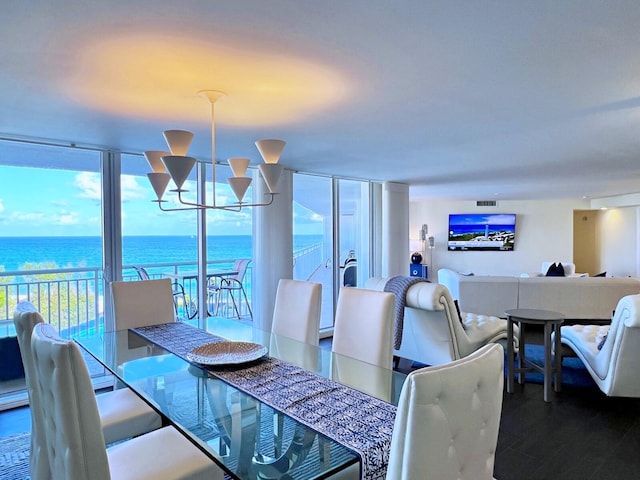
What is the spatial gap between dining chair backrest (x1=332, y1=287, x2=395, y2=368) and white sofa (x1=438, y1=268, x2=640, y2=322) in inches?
136

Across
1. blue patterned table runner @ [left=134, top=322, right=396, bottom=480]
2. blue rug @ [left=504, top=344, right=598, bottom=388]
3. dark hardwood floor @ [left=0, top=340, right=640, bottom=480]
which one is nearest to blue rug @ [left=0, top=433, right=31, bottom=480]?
dark hardwood floor @ [left=0, top=340, right=640, bottom=480]

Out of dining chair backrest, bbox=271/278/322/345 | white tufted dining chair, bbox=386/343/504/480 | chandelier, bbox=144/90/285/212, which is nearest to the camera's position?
white tufted dining chair, bbox=386/343/504/480

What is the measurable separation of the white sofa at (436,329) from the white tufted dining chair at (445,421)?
240cm

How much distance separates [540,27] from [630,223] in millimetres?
10323

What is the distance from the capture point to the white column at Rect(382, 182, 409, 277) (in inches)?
246

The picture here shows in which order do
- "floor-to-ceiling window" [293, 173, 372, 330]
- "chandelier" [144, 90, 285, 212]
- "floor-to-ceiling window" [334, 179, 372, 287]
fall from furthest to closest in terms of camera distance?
"floor-to-ceiling window" [334, 179, 372, 287] < "floor-to-ceiling window" [293, 173, 372, 330] < "chandelier" [144, 90, 285, 212]

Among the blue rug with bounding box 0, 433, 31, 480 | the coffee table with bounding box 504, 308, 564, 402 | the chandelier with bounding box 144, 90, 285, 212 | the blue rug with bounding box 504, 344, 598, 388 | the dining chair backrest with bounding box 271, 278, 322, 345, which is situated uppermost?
the chandelier with bounding box 144, 90, 285, 212

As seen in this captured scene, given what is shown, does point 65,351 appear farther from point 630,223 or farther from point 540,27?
point 630,223

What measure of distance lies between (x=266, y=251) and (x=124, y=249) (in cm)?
149

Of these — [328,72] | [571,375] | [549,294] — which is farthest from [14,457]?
[549,294]

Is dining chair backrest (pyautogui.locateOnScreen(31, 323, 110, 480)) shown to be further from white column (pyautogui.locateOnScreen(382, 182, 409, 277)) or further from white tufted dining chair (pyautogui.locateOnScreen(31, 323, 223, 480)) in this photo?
white column (pyautogui.locateOnScreen(382, 182, 409, 277))

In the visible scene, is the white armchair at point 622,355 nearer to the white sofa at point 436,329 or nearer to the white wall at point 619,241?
the white sofa at point 436,329

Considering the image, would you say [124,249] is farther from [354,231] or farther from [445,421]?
[445,421]

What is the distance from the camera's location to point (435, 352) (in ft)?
12.2
